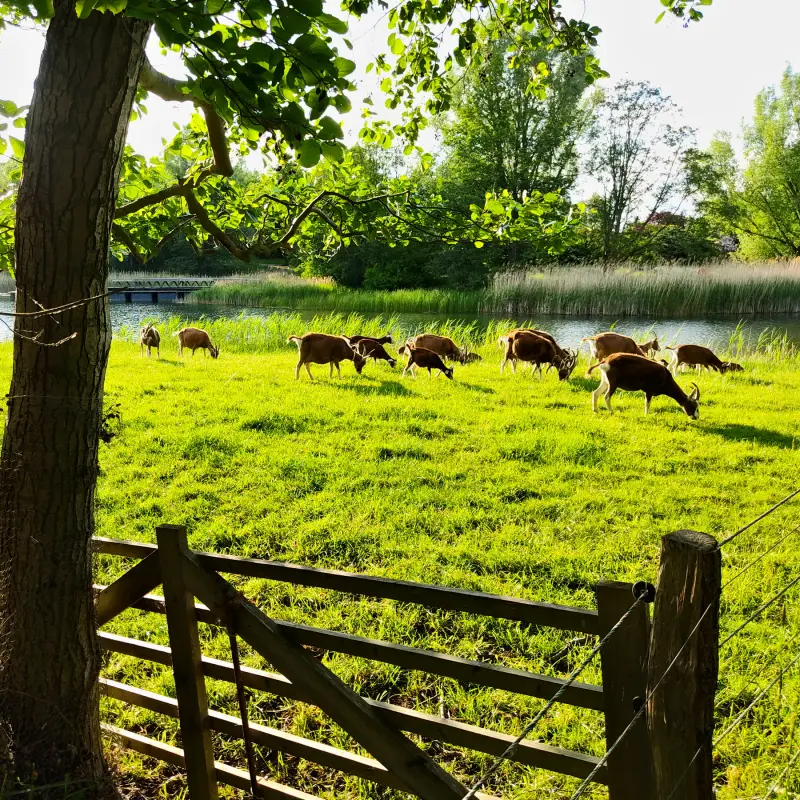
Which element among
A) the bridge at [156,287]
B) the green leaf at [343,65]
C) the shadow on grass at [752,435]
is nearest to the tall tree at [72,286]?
the green leaf at [343,65]

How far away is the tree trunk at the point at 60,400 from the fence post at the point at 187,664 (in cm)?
38

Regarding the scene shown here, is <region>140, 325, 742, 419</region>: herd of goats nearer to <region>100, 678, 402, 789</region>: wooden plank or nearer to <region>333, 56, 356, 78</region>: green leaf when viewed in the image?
<region>100, 678, 402, 789</region>: wooden plank

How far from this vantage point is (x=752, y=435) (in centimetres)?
809

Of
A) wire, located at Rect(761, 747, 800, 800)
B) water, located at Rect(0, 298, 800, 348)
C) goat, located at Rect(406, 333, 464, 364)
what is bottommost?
wire, located at Rect(761, 747, 800, 800)

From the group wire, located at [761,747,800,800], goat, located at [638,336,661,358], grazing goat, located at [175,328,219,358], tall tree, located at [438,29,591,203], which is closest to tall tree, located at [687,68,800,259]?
tall tree, located at [438,29,591,203]

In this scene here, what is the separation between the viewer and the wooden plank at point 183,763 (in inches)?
98.2

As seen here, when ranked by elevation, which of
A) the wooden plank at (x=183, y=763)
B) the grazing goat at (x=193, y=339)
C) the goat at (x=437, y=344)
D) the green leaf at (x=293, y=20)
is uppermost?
the green leaf at (x=293, y=20)

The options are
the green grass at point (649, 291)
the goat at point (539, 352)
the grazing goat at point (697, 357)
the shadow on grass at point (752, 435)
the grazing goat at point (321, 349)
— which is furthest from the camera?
the green grass at point (649, 291)

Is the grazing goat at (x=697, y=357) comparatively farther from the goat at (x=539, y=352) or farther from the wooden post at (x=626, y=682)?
the wooden post at (x=626, y=682)

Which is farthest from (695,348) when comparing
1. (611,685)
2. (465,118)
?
(465,118)

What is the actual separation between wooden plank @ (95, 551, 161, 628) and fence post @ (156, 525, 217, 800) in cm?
16

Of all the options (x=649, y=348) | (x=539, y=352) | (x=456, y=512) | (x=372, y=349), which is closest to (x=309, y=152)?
(x=456, y=512)

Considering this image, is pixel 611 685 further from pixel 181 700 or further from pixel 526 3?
pixel 526 3

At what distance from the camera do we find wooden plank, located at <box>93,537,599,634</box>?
1.81 metres
